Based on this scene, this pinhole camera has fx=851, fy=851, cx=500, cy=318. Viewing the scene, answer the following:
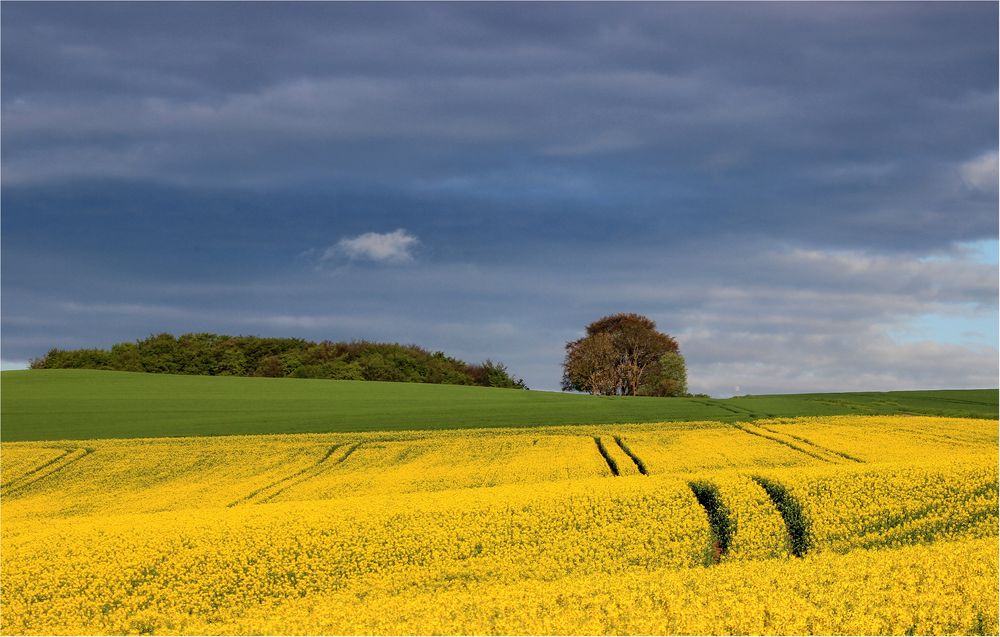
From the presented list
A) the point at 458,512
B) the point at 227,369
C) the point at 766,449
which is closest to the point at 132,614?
the point at 458,512

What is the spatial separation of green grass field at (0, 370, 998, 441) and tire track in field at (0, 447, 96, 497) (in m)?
5.26

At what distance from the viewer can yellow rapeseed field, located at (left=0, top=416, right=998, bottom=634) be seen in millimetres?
13078

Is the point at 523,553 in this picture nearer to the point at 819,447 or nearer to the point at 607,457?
the point at 607,457

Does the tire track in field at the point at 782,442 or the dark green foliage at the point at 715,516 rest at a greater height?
the tire track in field at the point at 782,442

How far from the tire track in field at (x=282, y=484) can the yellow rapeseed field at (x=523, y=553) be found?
17cm

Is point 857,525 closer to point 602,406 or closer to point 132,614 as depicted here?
point 132,614

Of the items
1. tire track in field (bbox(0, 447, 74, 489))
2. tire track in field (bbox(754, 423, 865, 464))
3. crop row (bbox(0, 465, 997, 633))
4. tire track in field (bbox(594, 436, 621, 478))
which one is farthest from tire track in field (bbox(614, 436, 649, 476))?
tire track in field (bbox(0, 447, 74, 489))

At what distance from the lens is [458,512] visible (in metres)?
20.0

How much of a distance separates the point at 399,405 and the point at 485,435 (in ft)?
62.7

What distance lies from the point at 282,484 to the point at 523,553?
12.9 meters

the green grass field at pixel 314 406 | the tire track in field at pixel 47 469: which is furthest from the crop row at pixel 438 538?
the green grass field at pixel 314 406

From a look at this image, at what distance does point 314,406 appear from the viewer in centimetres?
5784

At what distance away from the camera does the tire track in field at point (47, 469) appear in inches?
1198

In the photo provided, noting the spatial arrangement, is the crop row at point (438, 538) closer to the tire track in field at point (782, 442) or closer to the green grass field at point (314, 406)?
the tire track in field at point (782, 442)
